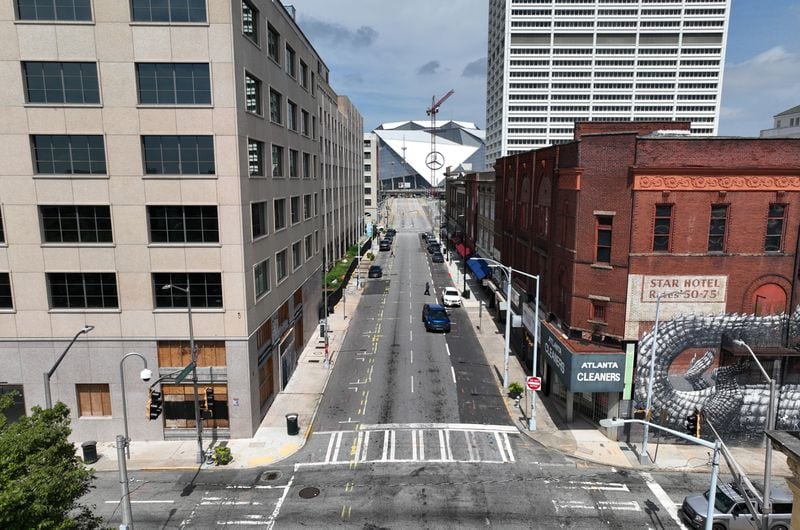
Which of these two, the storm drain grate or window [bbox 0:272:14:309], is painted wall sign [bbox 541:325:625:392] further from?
window [bbox 0:272:14:309]

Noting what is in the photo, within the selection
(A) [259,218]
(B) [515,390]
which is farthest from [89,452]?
(B) [515,390]

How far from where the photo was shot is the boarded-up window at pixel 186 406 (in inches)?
1057

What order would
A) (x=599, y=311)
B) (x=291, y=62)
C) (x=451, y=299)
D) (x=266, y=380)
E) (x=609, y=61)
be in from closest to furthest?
(x=599, y=311)
(x=266, y=380)
(x=291, y=62)
(x=451, y=299)
(x=609, y=61)

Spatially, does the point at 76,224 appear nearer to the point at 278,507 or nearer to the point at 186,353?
the point at 186,353

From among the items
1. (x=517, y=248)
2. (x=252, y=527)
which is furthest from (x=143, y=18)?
(x=517, y=248)

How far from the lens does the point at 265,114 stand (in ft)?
95.3

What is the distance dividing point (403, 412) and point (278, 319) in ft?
33.1

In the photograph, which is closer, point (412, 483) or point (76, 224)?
point (412, 483)

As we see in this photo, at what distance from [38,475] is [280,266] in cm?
2172

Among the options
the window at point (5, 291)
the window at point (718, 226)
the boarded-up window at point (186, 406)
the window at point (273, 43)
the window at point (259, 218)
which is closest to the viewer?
the window at point (5, 291)

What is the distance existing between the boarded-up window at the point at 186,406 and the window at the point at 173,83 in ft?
47.9

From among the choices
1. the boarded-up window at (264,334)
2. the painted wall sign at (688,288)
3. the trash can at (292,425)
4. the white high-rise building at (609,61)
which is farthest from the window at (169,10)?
the white high-rise building at (609,61)

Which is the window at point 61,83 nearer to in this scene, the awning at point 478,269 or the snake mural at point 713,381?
the snake mural at point 713,381

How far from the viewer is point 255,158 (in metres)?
28.1
